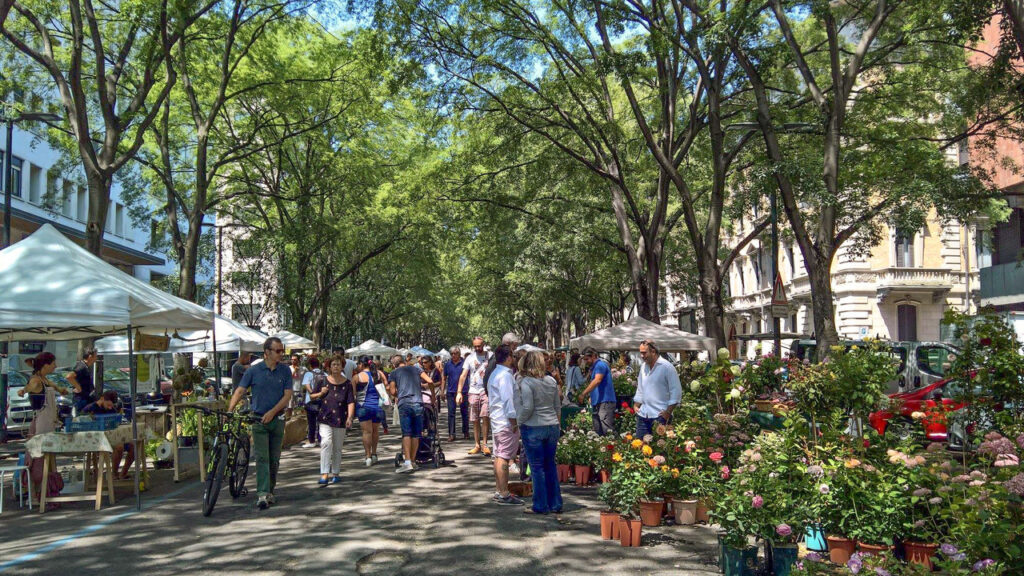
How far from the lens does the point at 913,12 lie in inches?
539

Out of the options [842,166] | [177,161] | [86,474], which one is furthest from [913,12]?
[177,161]

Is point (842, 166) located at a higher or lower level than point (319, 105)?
lower

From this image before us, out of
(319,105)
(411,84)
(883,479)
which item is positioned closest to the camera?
(883,479)

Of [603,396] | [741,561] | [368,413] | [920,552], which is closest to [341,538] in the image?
[741,561]

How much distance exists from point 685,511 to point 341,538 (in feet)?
10.8

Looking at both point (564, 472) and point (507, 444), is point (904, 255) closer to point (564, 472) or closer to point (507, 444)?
point (564, 472)

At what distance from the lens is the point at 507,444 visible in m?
9.05

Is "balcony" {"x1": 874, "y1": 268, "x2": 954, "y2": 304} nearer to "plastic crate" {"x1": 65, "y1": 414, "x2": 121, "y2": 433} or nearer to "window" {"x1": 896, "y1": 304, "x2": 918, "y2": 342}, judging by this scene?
"window" {"x1": 896, "y1": 304, "x2": 918, "y2": 342}

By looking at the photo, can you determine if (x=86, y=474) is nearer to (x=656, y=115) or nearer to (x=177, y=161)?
(x=656, y=115)

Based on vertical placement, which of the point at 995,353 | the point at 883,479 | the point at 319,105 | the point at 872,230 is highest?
the point at 319,105

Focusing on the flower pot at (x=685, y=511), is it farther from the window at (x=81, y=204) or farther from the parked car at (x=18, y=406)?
the window at (x=81, y=204)

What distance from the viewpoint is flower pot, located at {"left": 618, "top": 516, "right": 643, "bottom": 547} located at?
7027mm

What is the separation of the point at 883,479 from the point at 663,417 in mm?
4138

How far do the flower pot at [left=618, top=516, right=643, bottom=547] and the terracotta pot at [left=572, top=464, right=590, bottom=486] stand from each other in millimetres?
3287
